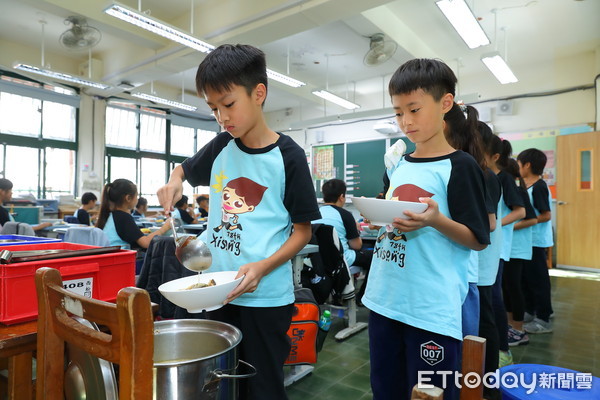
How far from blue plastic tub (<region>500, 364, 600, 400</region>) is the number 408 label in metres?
1.21

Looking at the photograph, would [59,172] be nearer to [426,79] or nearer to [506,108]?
[426,79]

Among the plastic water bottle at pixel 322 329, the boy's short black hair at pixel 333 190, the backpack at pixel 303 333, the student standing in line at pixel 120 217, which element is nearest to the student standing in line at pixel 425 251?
the backpack at pixel 303 333

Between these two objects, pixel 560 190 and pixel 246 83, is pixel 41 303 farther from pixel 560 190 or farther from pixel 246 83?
pixel 560 190

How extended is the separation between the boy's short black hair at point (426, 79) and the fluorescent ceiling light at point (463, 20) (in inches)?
123

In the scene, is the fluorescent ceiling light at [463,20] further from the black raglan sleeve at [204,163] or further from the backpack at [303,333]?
the black raglan sleeve at [204,163]

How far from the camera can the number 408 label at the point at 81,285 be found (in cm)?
99

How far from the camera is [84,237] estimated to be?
258 cm

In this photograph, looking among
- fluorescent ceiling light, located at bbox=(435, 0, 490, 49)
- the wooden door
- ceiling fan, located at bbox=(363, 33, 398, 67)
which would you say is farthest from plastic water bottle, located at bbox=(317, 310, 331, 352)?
the wooden door

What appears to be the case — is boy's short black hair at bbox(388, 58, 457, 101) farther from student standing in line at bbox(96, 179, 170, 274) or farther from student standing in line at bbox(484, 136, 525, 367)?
student standing in line at bbox(96, 179, 170, 274)

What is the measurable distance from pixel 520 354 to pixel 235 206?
2.49m

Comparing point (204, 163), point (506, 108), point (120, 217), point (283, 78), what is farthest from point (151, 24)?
point (506, 108)

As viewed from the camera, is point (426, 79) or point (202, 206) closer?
point (426, 79)

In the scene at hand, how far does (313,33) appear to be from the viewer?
224 inches

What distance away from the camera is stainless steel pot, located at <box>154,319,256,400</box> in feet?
2.19
